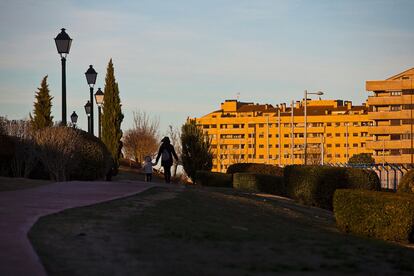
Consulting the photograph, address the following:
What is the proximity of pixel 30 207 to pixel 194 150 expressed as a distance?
37.7m

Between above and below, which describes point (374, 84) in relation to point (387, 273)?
above

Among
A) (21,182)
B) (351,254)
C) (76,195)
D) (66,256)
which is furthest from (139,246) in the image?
(21,182)

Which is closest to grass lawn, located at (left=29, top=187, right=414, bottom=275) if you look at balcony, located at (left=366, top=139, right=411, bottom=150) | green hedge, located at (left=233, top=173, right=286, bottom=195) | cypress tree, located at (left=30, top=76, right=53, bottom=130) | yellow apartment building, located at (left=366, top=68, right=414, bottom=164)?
green hedge, located at (left=233, top=173, right=286, bottom=195)

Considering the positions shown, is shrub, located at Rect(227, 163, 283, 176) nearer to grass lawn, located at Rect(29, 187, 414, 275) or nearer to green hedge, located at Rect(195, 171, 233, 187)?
green hedge, located at Rect(195, 171, 233, 187)

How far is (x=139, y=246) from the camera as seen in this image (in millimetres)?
11359

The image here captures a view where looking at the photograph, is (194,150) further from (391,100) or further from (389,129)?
(391,100)

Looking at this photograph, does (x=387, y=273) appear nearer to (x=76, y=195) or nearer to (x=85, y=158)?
(x=76, y=195)

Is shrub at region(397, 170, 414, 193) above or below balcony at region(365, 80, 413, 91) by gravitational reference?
below

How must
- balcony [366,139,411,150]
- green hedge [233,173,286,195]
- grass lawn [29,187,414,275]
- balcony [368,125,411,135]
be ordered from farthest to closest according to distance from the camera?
balcony [368,125,411,135]
balcony [366,139,411,150]
green hedge [233,173,286,195]
grass lawn [29,187,414,275]

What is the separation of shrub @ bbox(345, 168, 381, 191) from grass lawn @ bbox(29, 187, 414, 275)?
1383 centimetres

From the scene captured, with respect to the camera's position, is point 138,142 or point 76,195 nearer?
point 76,195

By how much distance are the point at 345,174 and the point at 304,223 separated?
1065 cm

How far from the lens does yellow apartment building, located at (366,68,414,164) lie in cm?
13250

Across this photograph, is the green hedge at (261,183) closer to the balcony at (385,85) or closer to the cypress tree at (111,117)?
the cypress tree at (111,117)
